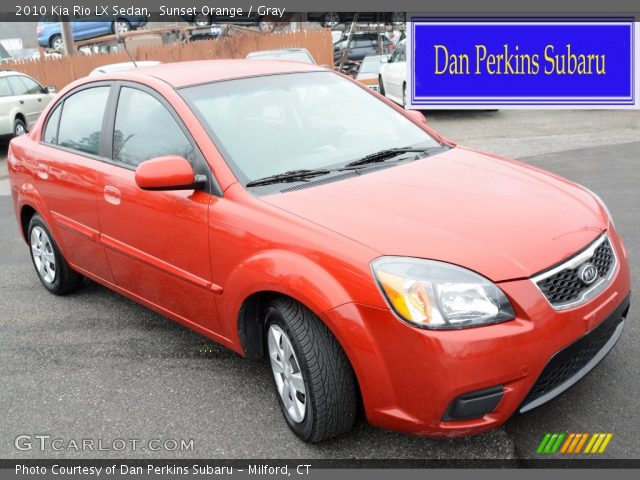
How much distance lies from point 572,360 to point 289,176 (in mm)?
1551

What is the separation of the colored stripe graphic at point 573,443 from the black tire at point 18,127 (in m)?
12.8

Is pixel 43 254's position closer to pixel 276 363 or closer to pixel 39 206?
pixel 39 206

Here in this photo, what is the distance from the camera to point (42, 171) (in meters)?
4.75

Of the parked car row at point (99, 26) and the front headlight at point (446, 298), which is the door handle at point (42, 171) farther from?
the parked car row at point (99, 26)

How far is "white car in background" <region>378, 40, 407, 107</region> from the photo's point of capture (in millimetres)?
13977

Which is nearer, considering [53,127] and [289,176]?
[289,176]

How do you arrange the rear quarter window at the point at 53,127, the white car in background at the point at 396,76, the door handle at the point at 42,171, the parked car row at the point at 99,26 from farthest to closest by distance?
1. the parked car row at the point at 99,26
2. the white car in background at the point at 396,76
3. the rear quarter window at the point at 53,127
4. the door handle at the point at 42,171

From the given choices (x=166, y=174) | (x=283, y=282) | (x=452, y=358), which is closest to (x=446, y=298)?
(x=452, y=358)

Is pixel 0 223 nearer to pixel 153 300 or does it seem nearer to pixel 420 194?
pixel 153 300

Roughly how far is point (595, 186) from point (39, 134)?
18.7 ft

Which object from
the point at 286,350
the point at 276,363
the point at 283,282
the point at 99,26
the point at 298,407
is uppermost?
the point at 283,282

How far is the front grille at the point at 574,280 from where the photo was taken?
2.64 metres

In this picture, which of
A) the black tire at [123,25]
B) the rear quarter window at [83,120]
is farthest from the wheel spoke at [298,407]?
the black tire at [123,25]

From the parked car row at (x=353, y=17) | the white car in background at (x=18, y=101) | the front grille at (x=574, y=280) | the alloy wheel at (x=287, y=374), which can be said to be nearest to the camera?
the front grille at (x=574, y=280)
